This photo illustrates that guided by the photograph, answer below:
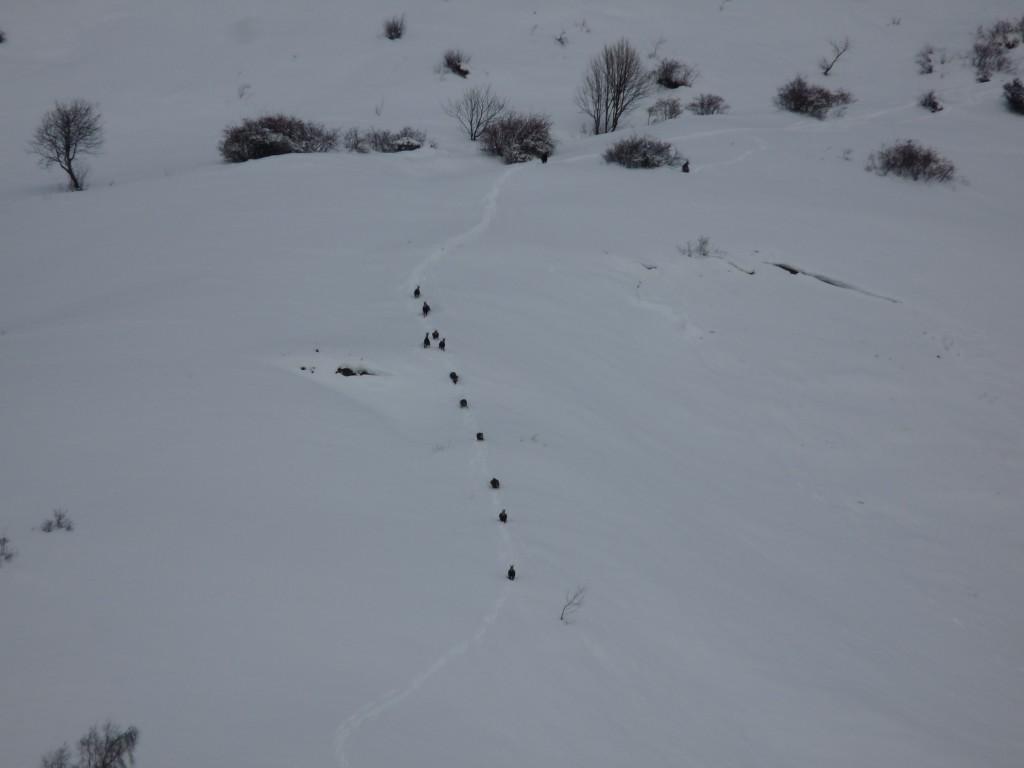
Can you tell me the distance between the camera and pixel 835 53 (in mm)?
31172

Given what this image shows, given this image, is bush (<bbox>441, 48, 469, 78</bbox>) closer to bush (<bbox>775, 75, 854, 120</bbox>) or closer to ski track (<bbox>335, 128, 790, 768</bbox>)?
ski track (<bbox>335, 128, 790, 768</bbox>)

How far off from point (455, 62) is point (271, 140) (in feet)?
39.5

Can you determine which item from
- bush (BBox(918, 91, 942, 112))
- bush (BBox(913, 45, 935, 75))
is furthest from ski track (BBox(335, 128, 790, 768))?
bush (BBox(913, 45, 935, 75))

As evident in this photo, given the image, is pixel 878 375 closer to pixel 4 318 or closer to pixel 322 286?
pixel 322 286

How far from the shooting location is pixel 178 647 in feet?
15.4

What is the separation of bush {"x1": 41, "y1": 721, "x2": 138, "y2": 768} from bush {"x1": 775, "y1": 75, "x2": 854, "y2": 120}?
90.7ft

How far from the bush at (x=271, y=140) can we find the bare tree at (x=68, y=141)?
462cm

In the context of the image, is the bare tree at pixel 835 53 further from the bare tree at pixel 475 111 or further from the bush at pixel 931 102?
the bare tree at pixel 475 111

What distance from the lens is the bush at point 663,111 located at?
25000 millimetres

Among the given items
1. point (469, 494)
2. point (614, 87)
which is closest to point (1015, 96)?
point (614, 87)

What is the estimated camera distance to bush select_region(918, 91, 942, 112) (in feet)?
80.1

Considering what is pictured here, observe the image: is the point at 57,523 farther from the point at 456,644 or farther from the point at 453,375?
the point at 453,375

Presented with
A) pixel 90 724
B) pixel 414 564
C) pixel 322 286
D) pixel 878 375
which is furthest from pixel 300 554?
pixel 878 375

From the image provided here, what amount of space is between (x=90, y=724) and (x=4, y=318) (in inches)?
383
